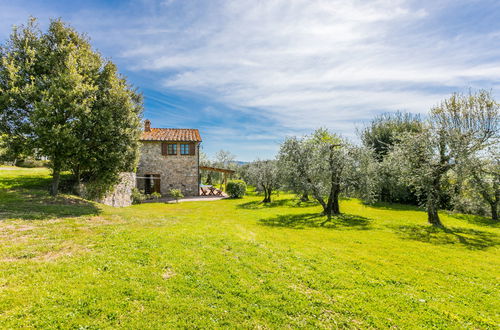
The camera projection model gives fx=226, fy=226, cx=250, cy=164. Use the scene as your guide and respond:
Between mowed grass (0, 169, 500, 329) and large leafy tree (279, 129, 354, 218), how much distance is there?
603 centimetres

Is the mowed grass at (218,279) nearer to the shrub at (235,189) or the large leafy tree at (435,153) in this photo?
the large leafy tree at (435,153)

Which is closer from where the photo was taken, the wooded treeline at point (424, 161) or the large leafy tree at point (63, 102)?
the large leafy tree at point (63, 102)

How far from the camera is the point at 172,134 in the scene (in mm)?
28422

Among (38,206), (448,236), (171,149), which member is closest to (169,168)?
(171,149)

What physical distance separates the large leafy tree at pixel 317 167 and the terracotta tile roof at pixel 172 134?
1458cm

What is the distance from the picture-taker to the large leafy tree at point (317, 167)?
15.5m

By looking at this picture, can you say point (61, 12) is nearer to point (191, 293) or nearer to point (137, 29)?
point (137, 29)

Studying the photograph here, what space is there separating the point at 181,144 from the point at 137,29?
596 inches

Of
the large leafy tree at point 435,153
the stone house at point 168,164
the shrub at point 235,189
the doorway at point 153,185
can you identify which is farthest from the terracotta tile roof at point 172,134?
the large leafy tree at point 435,153

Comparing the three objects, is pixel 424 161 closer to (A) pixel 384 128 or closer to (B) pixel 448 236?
(B) pixel 448 236

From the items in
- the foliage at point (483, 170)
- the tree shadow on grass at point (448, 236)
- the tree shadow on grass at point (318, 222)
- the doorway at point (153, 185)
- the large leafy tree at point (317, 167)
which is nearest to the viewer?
the tree shadow on grass at point (448, 236)

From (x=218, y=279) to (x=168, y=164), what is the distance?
23.5 meters

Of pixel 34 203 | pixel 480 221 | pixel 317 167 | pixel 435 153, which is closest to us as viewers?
pixel 34 203

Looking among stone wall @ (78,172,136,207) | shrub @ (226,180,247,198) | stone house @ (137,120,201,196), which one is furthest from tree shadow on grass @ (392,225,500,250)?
stone house @ (137,120,201,196)
